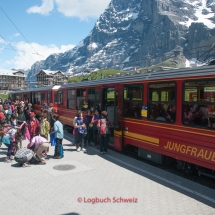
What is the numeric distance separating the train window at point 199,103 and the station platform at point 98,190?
1.75 m

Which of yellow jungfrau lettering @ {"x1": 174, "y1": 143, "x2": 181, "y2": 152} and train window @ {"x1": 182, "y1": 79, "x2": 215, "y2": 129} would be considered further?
yellow jungfrau lettering @ {"x1": 174, "y1": 143, "x2": 181, "y2": 152}

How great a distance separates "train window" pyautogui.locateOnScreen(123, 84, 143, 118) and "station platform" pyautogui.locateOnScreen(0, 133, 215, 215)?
6.07 feet

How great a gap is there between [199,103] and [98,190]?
3.54 m

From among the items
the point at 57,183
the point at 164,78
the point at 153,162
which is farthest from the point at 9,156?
the point at 164,78

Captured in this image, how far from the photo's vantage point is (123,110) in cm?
1026

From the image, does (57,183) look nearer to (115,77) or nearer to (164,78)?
(164,78)

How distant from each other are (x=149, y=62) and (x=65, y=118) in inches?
7373

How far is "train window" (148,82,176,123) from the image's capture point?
7.91m

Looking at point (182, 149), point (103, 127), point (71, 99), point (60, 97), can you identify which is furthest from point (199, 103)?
point (60, 97)

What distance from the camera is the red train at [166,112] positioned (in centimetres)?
689

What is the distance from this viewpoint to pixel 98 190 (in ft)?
21.9

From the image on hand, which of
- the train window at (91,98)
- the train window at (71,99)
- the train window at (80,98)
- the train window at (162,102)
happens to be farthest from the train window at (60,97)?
the train window at (162,102)

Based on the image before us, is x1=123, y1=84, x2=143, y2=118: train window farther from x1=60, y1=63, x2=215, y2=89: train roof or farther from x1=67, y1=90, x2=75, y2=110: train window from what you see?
x1=67, y1=90, x2=75, y2=110: train window

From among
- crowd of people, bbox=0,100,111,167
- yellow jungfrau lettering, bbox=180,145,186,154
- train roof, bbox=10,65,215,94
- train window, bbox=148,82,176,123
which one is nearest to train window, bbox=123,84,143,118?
train roof, bbox=10,65,215,94
